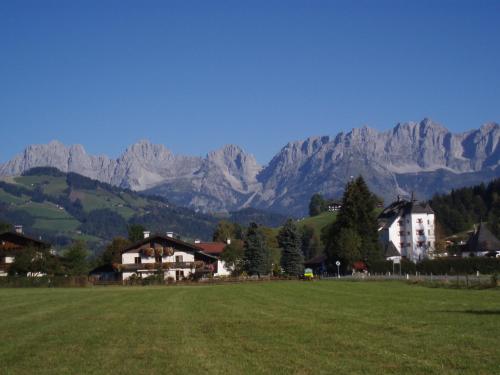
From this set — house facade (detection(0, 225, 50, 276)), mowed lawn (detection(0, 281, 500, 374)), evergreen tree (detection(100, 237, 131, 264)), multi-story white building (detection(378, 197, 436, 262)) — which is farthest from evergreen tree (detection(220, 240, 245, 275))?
mowed lawn (detection(0, 281, 500, 374))

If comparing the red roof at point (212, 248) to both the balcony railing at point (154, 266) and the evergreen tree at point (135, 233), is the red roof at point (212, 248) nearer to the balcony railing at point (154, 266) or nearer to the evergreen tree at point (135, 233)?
the evergreen tree at point (135, 233)

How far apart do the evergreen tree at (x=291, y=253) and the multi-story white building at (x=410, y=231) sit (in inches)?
1299

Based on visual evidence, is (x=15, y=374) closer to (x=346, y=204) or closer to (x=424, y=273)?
(x=424, y=273)

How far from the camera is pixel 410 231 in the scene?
150875 millimetres

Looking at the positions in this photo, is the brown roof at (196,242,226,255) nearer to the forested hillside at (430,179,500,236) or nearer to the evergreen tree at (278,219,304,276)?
the evergreen tree at (278,219,304,276)

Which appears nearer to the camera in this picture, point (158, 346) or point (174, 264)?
point (158, 346)

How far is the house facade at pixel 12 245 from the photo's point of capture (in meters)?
109

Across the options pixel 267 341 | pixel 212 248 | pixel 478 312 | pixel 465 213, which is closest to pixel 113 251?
pixel 212 248

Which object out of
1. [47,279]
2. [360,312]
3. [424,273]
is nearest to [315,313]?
[360,312]

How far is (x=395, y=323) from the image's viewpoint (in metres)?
23.5

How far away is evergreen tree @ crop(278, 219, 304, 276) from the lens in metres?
115

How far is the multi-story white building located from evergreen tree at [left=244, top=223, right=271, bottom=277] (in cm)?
3852

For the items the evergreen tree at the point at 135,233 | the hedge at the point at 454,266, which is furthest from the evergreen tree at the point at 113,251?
the hedge at the point at 454,266

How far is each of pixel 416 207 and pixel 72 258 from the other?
71441 millimetres
